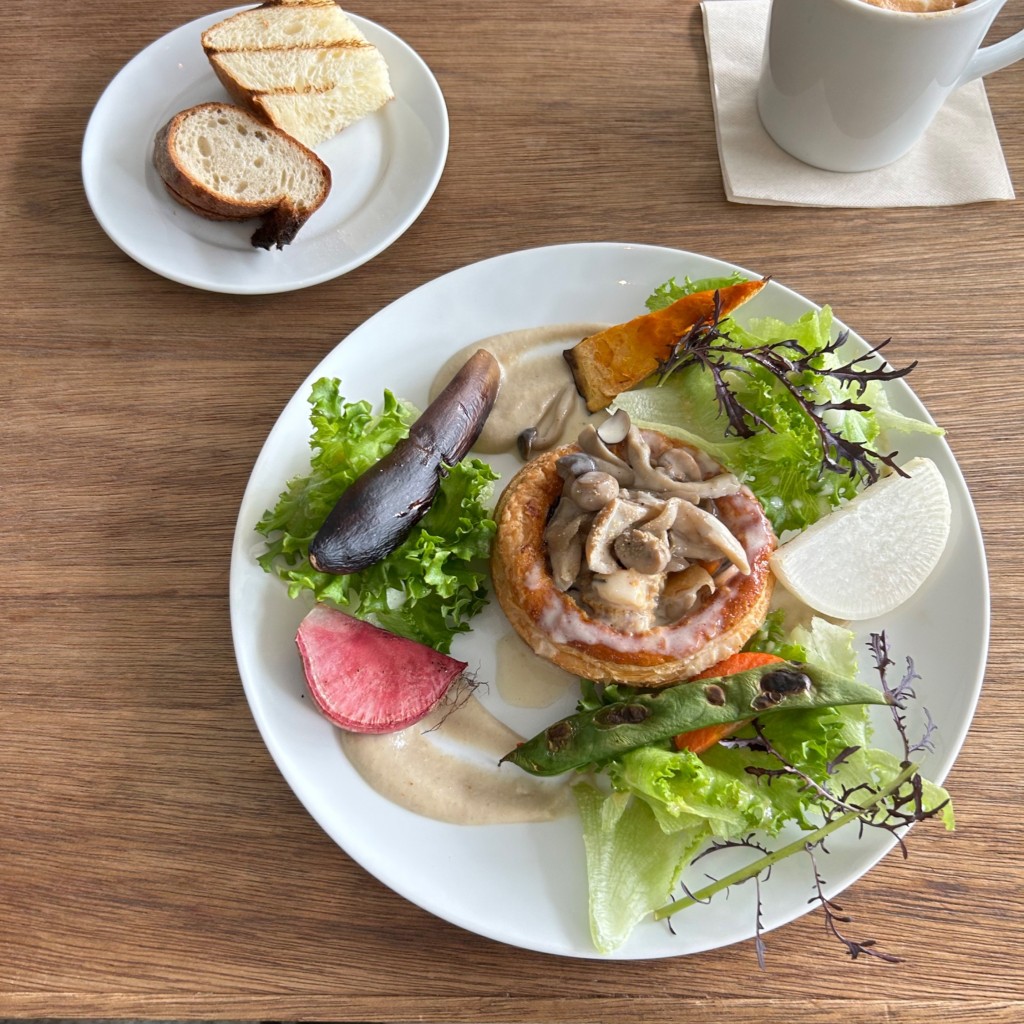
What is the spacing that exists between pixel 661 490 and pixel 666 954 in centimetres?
106

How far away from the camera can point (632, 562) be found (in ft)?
7.17

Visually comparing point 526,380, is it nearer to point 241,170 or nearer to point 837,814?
point 241,170

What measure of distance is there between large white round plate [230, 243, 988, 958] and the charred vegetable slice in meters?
0.18

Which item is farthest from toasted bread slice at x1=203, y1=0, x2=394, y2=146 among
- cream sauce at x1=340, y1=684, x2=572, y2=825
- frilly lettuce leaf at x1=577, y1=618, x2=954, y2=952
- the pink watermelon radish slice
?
frilly lettuce leaf at x1=577, y1=618, x2=954, y2=952

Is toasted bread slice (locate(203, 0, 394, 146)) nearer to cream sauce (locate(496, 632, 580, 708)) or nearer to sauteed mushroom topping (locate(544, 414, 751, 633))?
sauteed mushroom topping (locate(544, 414, 751, 633))

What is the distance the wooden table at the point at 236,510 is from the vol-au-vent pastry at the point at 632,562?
0.69 metres

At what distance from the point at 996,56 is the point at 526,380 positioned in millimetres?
1659

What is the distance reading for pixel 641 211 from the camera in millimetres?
3045

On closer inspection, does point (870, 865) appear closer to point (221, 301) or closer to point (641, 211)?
point (641, 211)

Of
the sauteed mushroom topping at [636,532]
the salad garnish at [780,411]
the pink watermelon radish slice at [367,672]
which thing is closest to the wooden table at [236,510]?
the pink watermelon radish slice at [367,672]

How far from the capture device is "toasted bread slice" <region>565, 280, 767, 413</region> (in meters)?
2.52

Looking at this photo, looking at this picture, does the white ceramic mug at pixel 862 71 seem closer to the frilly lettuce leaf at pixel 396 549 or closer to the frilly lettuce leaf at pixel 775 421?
the frilly lettuce leaf at pixel 775 421

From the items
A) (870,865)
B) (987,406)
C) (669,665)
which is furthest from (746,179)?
(870,865)

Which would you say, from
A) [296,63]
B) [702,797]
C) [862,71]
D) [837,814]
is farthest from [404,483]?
[862,71]
